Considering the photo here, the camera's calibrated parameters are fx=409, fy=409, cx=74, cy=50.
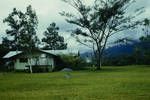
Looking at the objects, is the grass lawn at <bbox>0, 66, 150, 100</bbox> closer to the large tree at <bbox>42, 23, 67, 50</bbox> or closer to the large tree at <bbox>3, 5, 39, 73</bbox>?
the large tree at <bbox>3, 5, 39, 73</bbox>

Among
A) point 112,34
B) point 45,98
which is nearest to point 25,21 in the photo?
point 112,34

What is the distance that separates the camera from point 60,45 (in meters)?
131

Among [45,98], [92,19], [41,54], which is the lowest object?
[45,98]

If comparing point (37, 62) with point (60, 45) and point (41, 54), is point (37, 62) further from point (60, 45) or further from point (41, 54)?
point (60, 45)

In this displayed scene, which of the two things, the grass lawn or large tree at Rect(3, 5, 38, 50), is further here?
large tree at Rect(3, 5, 38, 50)

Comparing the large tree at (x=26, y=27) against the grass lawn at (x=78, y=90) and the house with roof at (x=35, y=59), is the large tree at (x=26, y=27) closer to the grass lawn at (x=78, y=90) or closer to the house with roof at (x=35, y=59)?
the house with roof at (x=35, y=59)

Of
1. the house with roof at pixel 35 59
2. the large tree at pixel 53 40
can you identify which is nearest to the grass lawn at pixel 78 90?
the house with roof at pixel 35 59

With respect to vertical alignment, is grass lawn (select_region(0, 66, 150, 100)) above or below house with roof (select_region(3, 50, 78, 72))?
below

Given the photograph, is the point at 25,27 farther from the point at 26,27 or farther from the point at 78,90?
the point at 78,90

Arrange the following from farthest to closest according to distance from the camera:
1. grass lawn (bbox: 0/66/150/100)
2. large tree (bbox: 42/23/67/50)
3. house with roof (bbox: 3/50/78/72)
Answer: large tree (bbox: 42/23/67/50)
house with roof (bbox: 3/50/78/72)
grass lawn (bbox: 0/66/150/100)

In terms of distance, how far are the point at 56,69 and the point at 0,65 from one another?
1602cm

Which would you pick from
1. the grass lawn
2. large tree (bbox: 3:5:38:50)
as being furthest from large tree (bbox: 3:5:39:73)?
the grass lawn

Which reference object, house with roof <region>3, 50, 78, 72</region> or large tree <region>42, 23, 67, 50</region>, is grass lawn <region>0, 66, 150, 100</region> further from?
large tree <region>42, 23, 67, 50</region>

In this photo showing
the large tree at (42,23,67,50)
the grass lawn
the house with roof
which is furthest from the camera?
the large tree at (42,23,67,50)
